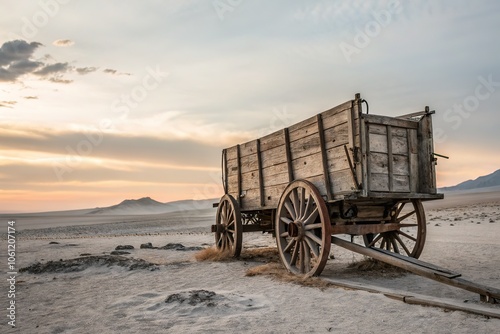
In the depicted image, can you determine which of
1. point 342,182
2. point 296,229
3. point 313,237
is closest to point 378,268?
point 313,237

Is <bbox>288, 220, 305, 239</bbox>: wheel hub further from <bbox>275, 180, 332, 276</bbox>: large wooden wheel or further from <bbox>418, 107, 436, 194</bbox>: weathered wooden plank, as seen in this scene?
<bbox>418, 107, 436, 194</bbox>: weathered wooden plank

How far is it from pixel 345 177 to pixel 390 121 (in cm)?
118

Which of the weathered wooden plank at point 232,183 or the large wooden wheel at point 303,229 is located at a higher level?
the weathered wooden plank at point 232,183

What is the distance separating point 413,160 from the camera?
7066 millimetres

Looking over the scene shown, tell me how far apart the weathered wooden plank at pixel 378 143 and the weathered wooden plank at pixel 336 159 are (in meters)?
0.44

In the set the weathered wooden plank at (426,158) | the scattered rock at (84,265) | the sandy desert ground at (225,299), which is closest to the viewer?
the sandy desert ground at (225,299)

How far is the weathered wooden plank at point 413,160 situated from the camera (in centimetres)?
702

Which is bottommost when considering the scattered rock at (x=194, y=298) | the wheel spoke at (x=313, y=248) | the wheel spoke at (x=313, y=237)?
the scattered rock at (x=194, y=298)

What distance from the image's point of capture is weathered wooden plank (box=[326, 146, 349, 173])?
663 centimetres

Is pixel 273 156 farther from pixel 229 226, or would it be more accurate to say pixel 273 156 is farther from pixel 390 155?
pixel 390 155

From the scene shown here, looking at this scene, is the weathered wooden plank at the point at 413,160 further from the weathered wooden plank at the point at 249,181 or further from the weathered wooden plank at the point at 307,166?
the weathered wooden plank at the point at 249,181

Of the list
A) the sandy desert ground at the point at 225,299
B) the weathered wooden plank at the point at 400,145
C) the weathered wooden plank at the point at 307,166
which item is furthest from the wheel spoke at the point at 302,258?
the weathered wooden plank at the point at 400,145

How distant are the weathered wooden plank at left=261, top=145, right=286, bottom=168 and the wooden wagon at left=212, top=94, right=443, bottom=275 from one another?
4 centimetres

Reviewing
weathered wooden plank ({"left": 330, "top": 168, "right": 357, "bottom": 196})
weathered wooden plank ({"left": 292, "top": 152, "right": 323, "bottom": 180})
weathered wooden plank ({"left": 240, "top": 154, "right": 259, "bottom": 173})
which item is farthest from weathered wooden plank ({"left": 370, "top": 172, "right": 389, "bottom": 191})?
weathered wooden plank ({"left": 240, "top": 154, "right": 259, "bottom": 173})
